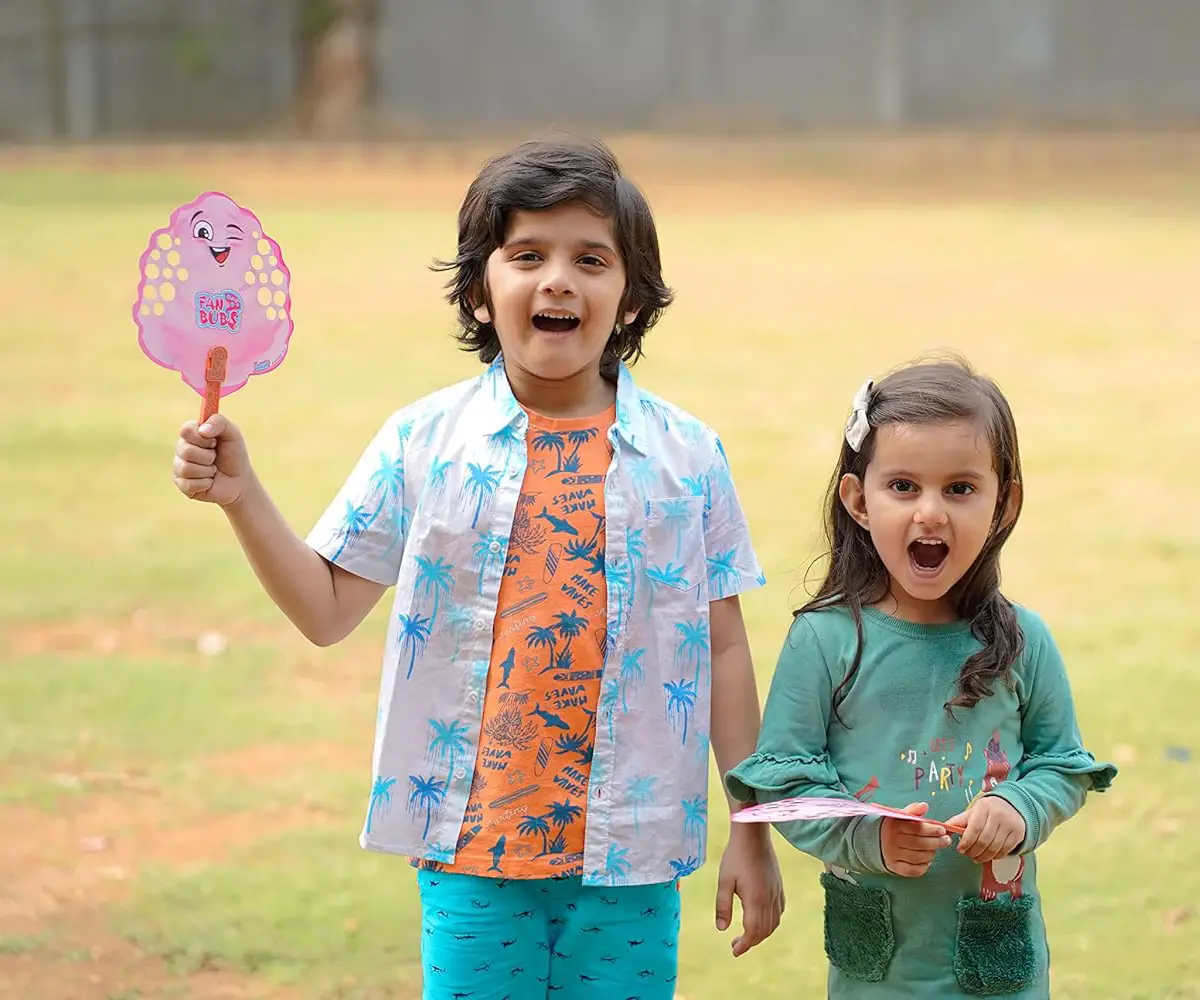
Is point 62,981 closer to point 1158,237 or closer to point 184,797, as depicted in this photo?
point 184,797

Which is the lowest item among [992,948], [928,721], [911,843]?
[992,948]

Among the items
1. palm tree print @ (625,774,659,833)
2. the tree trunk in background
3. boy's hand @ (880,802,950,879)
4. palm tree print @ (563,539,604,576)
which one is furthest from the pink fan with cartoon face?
the tree trunk in background

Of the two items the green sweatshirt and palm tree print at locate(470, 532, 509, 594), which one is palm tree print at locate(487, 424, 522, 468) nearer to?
palm tree print at locate(470, 532, 509, 594)

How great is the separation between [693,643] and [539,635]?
19cm

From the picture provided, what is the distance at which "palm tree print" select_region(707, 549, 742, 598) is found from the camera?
2115mm

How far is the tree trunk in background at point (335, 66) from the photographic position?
15883 mm

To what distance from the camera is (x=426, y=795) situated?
2.02 m

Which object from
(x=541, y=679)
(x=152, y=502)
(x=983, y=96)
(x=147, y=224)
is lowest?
(x=541, y=679)

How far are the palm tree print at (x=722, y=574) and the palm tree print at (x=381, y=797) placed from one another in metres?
0.44

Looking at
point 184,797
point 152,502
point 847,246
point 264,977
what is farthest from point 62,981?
point 847,246

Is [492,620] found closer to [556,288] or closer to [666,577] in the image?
[666,577]

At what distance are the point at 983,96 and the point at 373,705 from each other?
447 inches

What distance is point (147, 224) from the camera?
1162 cm

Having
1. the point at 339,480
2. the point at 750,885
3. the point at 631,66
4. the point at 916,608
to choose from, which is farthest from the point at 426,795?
the point at 631,66
